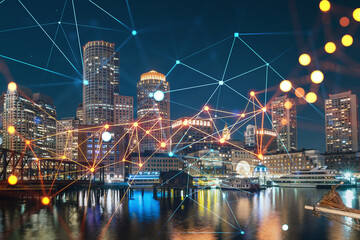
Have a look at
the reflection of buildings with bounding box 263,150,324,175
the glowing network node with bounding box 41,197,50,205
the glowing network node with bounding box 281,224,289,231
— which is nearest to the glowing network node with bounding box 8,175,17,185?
the glowing network node with bounding box 41,197,50,205

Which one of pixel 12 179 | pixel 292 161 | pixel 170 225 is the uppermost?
pixel 12 179

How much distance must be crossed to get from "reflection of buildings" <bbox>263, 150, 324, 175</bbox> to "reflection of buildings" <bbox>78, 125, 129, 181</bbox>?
82907mm

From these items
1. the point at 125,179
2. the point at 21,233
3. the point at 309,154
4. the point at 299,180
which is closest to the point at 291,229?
the point at 21,233

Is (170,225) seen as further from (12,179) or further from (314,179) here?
(314,179)

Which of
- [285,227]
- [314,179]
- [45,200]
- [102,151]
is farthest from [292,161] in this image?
[285,227]

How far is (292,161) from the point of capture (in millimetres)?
170125

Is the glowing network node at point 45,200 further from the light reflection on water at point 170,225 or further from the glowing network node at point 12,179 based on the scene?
the light reflection on water at point 170,225

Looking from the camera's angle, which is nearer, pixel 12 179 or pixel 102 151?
pixel 12 179

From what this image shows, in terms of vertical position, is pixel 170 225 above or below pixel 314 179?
above

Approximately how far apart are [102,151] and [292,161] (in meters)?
93.2

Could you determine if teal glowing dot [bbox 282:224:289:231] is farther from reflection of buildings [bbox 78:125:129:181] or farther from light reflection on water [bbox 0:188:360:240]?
reflection of buildings [bbox 78:125:129:181]

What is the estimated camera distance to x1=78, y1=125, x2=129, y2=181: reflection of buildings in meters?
139

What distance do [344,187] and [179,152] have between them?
96.7m

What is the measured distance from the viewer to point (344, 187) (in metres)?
119
